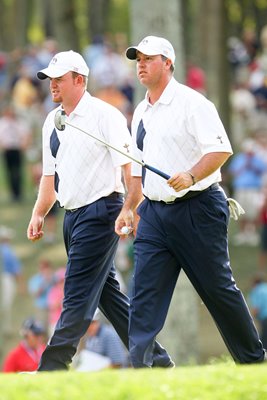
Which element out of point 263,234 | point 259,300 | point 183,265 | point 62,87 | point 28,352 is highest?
point 62,87

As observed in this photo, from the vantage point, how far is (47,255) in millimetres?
25688

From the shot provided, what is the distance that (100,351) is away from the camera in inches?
583

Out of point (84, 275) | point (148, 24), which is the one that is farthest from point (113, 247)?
point (148, 24)

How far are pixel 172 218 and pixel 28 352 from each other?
5.81 m

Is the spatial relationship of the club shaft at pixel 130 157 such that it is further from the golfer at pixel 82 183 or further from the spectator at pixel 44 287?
the spectator at pixel 44 287

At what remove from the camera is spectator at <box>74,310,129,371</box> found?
46.6 ft

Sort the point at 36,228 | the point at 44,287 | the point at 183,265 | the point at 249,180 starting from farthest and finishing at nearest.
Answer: the point at 249,180 → the point at 44,287 → the point at 36,228 → the point at 183,265

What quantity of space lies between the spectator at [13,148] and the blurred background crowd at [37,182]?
0.07 feet

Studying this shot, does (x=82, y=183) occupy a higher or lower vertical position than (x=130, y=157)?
lower

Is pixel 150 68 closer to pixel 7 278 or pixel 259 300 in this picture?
pixel 259 300

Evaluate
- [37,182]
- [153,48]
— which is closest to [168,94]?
[153,48]

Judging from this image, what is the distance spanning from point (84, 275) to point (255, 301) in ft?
33.3

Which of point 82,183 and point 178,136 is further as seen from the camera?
point 82,183

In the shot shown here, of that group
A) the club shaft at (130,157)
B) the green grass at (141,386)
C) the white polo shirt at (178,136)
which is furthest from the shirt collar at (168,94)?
the green grass at (141,386)
